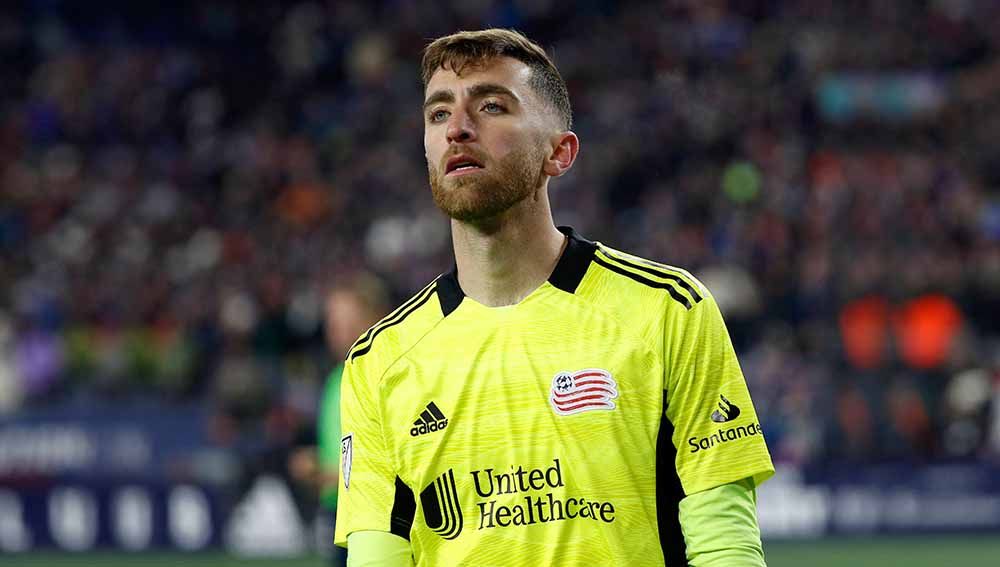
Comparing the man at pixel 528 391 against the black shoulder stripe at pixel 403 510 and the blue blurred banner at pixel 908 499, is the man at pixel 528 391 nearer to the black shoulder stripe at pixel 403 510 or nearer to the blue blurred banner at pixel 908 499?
the black shoulder stripe at pixel 403 510

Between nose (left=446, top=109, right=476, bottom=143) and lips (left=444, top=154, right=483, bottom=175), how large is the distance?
35mm

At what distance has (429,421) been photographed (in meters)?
3.26

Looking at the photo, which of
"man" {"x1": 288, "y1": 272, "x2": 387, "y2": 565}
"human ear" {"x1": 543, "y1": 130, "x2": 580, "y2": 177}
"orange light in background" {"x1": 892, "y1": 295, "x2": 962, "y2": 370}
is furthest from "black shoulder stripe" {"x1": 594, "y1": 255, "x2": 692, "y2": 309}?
"orange light in background" {"x1": 892, "y1": 295, "x2": 962, "y2": 370}

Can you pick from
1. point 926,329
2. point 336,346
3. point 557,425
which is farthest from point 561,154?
point 926,329

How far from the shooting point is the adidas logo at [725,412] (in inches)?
122

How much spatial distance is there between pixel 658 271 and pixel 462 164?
45cm

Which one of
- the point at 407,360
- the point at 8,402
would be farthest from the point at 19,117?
the point at 407,360

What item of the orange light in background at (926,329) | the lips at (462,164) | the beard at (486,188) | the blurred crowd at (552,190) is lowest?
the beard at (486,188)

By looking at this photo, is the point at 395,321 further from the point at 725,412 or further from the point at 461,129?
the point at 725,412

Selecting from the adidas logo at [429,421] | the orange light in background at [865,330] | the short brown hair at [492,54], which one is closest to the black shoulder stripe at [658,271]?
the short brown hair at [492,54]

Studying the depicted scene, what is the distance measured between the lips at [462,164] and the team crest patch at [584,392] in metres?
0.46

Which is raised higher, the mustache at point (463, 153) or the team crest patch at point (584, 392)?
the mustache at point (463, 153)

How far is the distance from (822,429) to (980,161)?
5.86 m

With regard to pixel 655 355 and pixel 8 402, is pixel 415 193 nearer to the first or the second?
pixel 8 402
